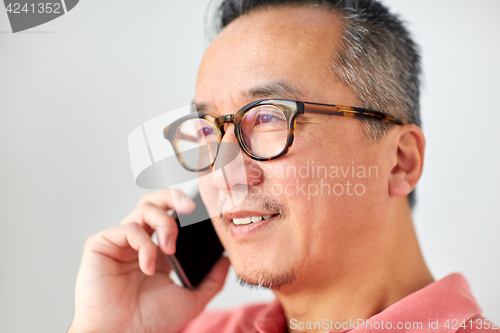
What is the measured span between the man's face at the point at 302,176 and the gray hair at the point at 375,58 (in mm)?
51

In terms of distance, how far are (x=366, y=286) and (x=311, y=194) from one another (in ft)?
1.26

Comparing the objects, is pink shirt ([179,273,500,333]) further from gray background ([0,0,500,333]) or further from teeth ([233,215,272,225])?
gray background ([0,0,500,333])

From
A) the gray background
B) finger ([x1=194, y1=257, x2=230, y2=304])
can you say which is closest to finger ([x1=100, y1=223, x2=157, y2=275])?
the gray background

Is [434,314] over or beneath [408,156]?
beneath

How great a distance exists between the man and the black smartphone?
69 millimetres

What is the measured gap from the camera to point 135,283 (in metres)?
1.56

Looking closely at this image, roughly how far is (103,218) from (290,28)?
3.31ft

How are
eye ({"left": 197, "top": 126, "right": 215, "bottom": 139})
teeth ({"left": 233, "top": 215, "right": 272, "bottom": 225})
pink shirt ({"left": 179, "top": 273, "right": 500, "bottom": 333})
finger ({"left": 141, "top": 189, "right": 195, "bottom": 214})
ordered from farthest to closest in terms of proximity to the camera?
finger ({"left": 141, "top": 189, "right": 195, "bottom": 214})
eye ({"left": 197, "top": 126, "right": 215, "bottom": 139})
teeth ({"left": 233, "top": 215, "right": 272, "bottom": 225})
pink shirt ({"left": 179, "top": 273, "right": 500, "bottom": 333})

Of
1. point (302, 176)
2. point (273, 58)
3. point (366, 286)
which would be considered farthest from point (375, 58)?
point (366, 286)

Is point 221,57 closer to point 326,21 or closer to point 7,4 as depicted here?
point 326,21

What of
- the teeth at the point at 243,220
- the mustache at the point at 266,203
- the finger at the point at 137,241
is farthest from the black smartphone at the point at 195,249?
the mustache at the point at 266,203

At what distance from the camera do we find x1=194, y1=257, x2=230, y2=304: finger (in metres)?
1.65

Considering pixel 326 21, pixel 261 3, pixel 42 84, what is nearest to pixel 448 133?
pixel 326 21

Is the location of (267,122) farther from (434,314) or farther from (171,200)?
(434,314)
